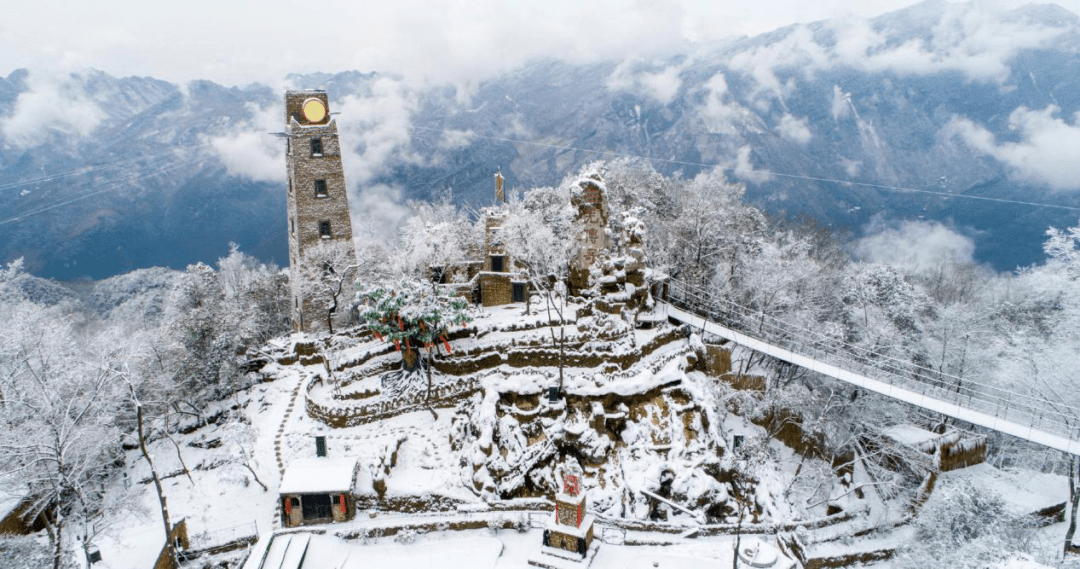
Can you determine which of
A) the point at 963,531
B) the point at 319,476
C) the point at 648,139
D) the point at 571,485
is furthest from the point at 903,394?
the point at 648,139

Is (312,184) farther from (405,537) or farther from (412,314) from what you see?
(405,537)

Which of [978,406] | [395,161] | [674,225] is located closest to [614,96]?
[395,161]

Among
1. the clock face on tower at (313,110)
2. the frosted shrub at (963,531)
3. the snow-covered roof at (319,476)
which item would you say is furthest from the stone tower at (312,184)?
the frosted shrub at (963,531)

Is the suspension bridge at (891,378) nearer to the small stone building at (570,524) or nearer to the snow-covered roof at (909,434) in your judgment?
the snow-covered roof at (909,434)

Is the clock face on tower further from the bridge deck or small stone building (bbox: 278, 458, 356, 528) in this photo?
the bridge deck

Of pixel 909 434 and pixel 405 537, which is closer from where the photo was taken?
pixel 405 537

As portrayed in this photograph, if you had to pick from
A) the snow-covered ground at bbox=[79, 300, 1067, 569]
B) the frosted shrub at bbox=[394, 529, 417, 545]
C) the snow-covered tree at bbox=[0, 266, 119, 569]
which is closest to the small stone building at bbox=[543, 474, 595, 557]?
the snow-covered ground at bbox=[79, 300, 1067, 569]

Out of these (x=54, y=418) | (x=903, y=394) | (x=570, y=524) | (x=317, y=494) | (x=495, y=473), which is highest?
(x=54, y=418)

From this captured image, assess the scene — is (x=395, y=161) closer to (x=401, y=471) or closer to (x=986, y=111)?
(x=401, y=471)
